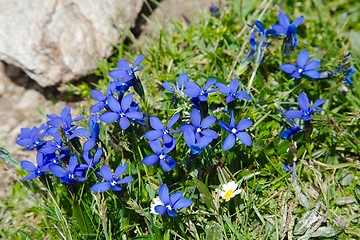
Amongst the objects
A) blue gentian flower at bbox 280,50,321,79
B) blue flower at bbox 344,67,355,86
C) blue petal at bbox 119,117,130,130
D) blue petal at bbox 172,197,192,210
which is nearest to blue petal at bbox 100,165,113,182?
blue petal at bbox 119,117,130,130

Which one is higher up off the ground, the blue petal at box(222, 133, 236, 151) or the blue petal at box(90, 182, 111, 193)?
the blue petal at box(222, 133, 236, 151)

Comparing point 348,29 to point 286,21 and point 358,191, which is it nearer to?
point 286,21

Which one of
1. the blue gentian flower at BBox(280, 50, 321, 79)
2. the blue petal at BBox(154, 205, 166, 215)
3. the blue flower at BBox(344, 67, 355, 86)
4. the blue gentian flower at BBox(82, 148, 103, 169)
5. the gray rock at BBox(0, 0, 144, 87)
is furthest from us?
the gray rock at BBox(0, 0, 144, 87)

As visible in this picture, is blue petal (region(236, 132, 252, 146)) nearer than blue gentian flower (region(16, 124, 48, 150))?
Yes

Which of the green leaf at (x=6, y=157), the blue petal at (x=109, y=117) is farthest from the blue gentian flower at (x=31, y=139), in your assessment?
the blue petal at (x=109, y=117)

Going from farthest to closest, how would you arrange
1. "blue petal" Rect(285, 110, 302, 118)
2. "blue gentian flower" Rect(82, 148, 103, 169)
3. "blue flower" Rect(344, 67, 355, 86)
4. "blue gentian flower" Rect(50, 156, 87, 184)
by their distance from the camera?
"blue flower" Rect(344, 67, 355, 86) → "blue petal" Rect(285, 110, 302, 118) → "blue gentian flower" Rect(82, 148, 103, 169) → "blue gentian flower" Rect(50, 156, 87, 184)

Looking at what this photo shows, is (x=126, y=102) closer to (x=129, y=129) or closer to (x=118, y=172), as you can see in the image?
(x=129, y=129)

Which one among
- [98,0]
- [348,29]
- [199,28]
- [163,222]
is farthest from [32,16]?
[348,29]

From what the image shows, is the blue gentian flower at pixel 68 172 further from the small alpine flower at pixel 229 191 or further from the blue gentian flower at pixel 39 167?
the small alpine flower at pixel 229 191

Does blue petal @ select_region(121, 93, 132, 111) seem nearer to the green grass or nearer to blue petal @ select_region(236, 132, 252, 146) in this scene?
the green grass
